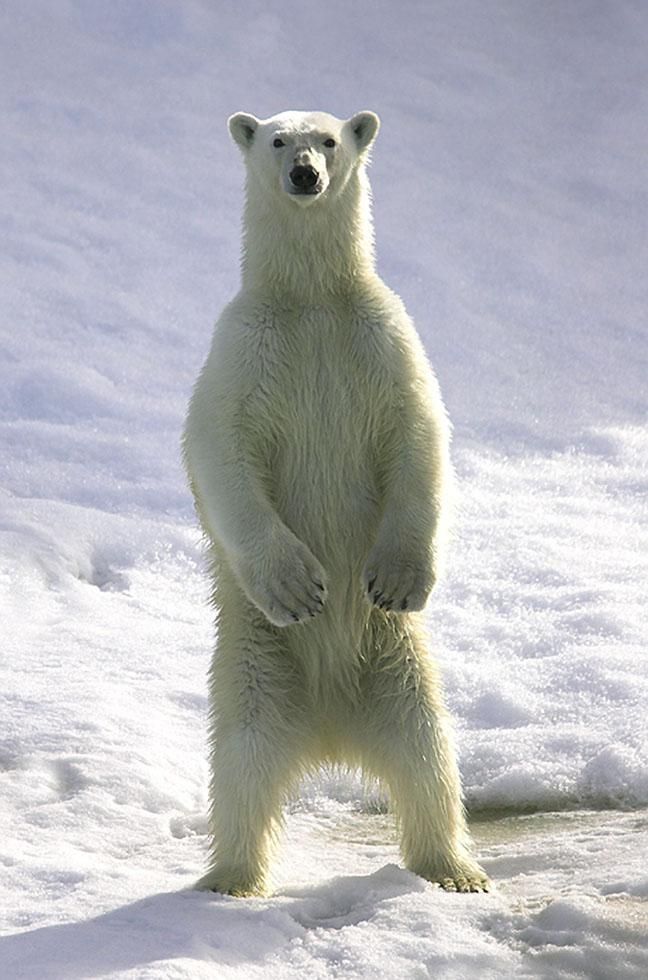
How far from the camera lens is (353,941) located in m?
3.46

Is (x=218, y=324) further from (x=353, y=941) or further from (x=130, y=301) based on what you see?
(x=130, y=301)

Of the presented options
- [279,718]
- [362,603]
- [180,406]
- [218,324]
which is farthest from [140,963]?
[180,406]

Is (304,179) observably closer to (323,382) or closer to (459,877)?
(323,382)

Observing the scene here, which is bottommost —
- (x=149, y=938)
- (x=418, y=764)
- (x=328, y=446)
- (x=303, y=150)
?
(x=149, y=938)

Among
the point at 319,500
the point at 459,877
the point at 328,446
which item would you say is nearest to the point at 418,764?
the point at 459,877

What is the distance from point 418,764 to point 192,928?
29.1 inches

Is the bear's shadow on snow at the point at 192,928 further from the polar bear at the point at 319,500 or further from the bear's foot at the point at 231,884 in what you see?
the polar bear at the point at 319,500

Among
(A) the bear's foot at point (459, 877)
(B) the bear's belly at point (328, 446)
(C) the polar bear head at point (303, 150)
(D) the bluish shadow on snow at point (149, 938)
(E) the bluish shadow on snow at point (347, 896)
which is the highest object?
(C) the polar bear head at point (303, 150)

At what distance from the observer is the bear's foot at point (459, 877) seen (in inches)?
154

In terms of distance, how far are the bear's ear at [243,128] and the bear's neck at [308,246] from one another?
0.55 ft

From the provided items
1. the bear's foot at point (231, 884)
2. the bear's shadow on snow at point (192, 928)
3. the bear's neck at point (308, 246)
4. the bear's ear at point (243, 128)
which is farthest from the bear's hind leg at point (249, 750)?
the bear's ear at point (243, 128)

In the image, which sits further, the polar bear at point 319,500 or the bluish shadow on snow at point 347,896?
the polar bear at point 319,500

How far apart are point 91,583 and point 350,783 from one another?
205 cm

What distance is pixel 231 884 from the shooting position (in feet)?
12.8
